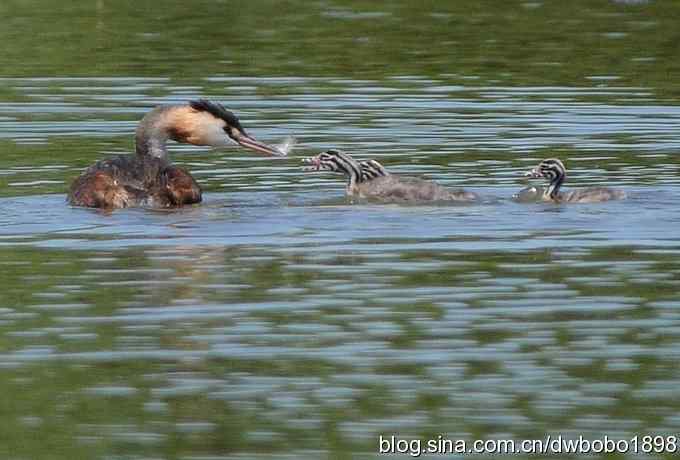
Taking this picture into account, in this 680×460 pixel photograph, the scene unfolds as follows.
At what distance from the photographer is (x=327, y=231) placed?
13.2 metres

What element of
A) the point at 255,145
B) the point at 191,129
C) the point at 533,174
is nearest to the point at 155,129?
the point at 191,129

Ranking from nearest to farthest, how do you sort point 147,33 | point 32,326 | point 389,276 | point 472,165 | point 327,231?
point 32,326 < point 389,276 < point 327,231 < point 472,165 < point 147,33

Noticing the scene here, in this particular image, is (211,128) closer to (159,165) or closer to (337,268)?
(159,165)

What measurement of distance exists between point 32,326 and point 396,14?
674 inches

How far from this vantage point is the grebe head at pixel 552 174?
14.3 meters

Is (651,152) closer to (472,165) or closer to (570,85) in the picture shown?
(472,165)

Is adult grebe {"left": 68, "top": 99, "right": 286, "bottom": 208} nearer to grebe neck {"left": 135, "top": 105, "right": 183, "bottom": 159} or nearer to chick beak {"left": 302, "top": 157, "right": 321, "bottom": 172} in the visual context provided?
grebe neck {"left": 135, "top": 105, "right": 183, "bottom": 159}

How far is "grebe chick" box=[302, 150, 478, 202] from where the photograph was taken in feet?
46.8

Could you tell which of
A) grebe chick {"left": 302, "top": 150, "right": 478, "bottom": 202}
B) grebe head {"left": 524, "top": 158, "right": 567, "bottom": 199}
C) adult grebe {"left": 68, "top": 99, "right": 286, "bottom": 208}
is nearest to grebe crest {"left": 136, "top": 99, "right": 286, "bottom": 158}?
adult grebe {"left": 68, "top": 99, "right": 286, "bottom": 208}

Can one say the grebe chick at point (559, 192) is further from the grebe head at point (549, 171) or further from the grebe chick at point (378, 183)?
the grebe chick at point (378, 183)

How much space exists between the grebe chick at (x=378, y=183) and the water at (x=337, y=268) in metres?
0.19

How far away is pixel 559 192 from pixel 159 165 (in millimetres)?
3069

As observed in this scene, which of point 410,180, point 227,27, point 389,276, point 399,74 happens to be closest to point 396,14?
point 227,27

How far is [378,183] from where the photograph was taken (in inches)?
583
